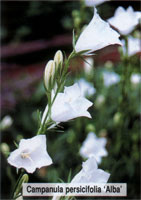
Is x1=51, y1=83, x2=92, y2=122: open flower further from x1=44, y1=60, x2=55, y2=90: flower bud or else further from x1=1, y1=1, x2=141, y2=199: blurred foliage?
x1=1, y1=1, x2=141, y2=199: blurred foliage

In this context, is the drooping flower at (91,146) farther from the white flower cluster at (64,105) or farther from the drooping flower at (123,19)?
the white flower cluster at (64,105)

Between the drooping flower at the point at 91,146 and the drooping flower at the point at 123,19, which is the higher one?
the drooping flower at the point at 123,19

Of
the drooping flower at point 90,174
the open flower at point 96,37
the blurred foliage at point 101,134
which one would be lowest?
the blurred foliage at point 101,134

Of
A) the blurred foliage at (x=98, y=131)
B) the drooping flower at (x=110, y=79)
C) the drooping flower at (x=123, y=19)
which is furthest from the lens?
the drooping flower at (x=110, y=79)

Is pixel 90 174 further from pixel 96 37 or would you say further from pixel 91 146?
pixel 91 146

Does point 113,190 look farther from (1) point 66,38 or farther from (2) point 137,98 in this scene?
(1) point 66,38

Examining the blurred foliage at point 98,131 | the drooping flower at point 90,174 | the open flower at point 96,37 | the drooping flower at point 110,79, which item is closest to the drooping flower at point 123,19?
the blurred foliage at point 98,131

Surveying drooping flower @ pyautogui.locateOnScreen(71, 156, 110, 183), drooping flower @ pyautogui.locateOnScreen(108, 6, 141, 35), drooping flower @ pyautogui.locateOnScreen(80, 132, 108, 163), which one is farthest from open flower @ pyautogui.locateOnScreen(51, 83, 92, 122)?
drooping flower @ pyautogui.locateOnScreen(80, 132, 108, 163)
